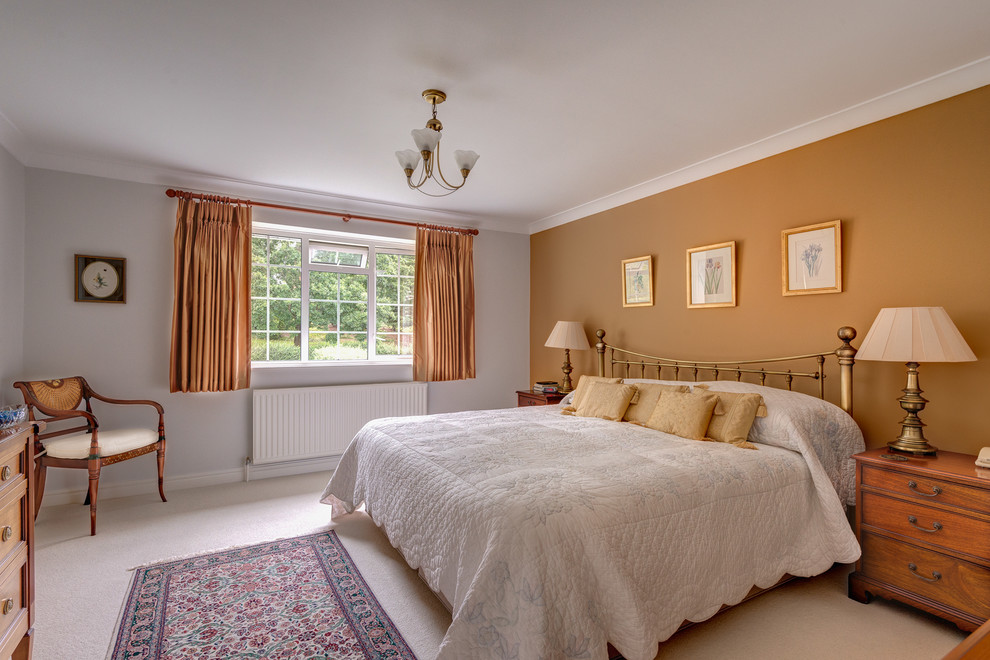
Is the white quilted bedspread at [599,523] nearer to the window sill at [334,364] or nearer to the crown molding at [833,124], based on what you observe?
the crown molding at [833,124]

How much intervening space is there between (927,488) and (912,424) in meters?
0.33

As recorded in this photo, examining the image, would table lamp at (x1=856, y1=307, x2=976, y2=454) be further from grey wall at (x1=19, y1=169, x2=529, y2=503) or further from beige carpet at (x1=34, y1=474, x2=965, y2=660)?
grey wall at (x1=19, y1=169, x2=529, y2=503)

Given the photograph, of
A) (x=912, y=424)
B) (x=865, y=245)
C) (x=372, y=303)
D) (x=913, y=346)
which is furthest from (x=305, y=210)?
(x=912, y=424)

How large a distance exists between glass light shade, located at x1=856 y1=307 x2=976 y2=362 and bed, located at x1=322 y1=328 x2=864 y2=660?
1.26ft

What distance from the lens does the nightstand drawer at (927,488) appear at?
1914 mm

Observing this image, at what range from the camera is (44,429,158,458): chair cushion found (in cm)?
306

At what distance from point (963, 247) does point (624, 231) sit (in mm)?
2284

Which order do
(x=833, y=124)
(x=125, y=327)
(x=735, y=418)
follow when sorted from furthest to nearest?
(x=125, y=327) → (x=833, y=124) → (x=735, y=418)

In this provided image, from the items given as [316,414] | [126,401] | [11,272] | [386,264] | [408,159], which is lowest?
[316,414]

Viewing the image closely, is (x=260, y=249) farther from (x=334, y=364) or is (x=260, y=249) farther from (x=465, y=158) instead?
(x=465, y=158)

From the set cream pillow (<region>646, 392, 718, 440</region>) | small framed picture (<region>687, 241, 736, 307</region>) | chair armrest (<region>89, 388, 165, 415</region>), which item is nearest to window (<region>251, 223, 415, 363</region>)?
chair armrest (<region>89, 388, 165, 415</region>)

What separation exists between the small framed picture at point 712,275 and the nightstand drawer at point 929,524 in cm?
151

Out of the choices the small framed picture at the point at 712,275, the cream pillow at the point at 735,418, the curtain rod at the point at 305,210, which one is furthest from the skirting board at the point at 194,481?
the small framed picture at the point at 712,275

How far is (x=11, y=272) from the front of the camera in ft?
10.5
